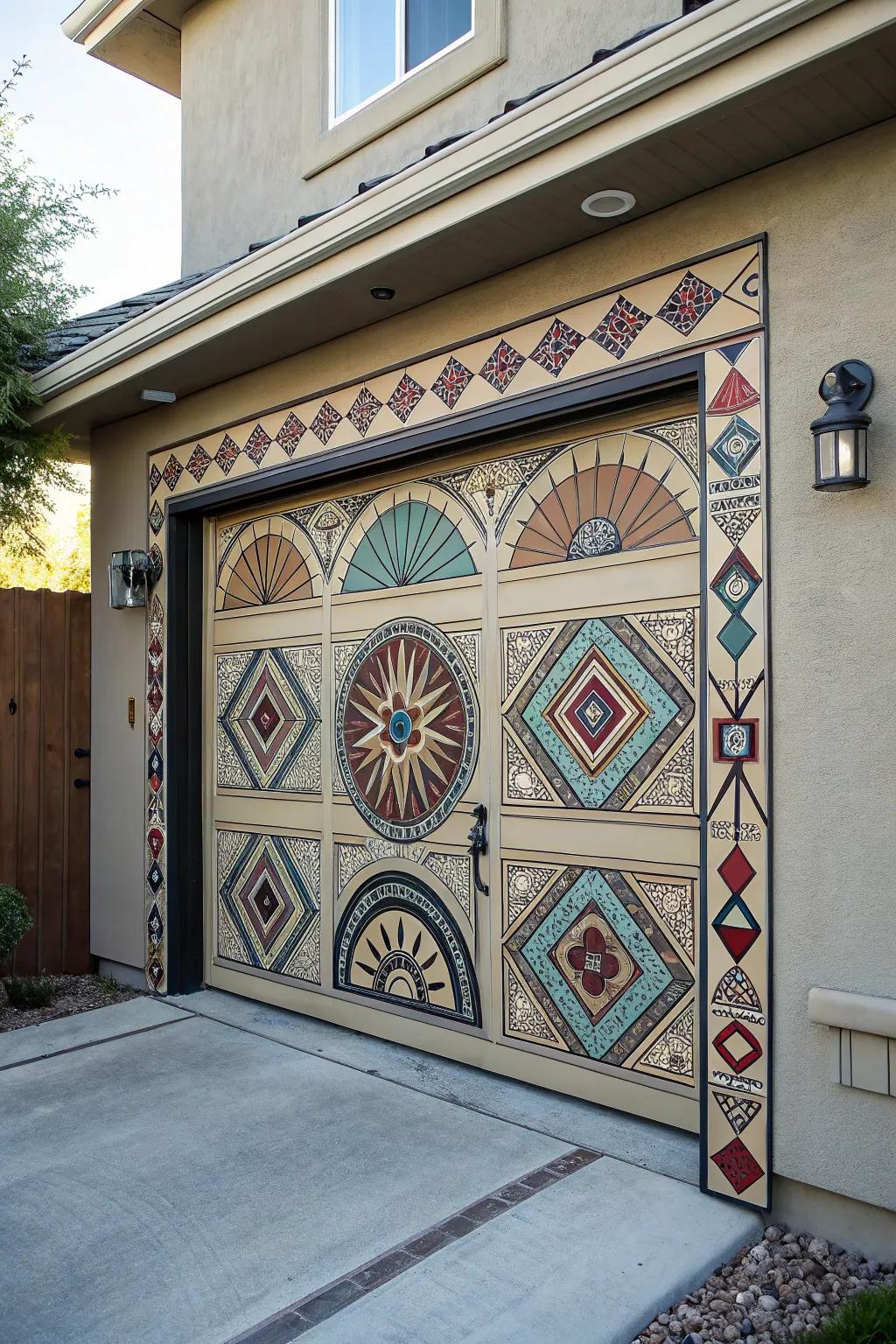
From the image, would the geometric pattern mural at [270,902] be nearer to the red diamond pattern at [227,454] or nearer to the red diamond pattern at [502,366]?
the red diamond pattern at [227,454]

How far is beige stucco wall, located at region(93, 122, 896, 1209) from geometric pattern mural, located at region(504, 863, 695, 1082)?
24.1 inches

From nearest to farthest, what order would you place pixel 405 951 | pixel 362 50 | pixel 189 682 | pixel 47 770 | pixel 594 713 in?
pixel 594 713 → pixel 405 951 → pixel 362 50 → pixel 189 682 → pixel 47 770

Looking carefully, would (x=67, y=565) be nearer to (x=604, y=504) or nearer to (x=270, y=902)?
(x=270, y=902)

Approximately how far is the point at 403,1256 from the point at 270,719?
3146 millimetres

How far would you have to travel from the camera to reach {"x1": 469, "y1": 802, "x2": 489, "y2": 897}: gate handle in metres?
4.50

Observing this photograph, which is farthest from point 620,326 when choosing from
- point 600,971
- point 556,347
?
point 600,971

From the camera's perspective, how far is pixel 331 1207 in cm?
335

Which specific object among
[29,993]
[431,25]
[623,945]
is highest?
[431,25]

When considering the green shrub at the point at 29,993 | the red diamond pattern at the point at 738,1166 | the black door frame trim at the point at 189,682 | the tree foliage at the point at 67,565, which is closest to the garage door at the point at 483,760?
the black door frame trim at the point at 189,682

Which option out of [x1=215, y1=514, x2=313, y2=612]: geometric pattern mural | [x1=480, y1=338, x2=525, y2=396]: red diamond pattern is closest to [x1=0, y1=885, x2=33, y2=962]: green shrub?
[x1=215, y1=514, x2=313, y2=612]: geometric pattern mural

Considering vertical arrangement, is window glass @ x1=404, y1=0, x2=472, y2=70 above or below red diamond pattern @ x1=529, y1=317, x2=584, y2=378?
above

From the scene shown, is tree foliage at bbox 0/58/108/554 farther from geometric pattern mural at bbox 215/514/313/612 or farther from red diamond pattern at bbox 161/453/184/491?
geometric pattern mural at bbox 215/514/313/612

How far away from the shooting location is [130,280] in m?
17.5

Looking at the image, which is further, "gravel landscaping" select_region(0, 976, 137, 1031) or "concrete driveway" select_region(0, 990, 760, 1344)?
"gravel landscaping" select_region(0, 976, 137, 1031)
